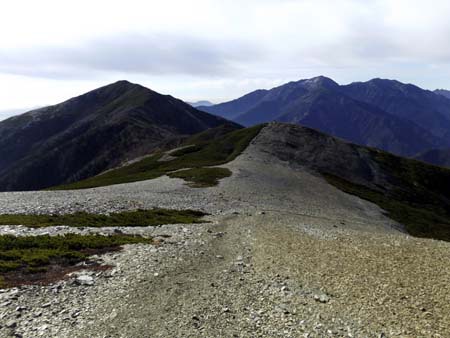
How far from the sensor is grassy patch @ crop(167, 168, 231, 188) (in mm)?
71125

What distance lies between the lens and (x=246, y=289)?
22.8 m

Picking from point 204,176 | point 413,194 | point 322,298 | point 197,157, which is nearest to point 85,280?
point 322,298

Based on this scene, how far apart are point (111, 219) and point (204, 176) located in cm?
3614

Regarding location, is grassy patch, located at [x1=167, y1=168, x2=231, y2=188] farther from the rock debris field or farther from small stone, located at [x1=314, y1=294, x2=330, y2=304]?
small stone, located at [x1=314, y1=294, x2=330, y2=304]

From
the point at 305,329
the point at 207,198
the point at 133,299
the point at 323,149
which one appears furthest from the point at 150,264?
the point at 323,149

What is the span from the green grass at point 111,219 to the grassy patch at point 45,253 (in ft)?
20.9

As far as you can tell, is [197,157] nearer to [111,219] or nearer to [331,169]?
[331,169]

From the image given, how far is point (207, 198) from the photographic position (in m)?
59.9

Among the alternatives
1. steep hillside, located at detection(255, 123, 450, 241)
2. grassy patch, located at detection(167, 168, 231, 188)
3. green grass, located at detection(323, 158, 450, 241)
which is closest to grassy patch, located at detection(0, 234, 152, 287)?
grassy patch, located at detection(167, 168, 231, 188)

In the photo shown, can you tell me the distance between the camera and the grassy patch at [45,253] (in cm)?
2325

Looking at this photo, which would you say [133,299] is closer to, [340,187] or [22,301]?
[22,301]

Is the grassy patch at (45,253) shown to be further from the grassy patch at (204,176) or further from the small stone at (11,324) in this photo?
the grassy patch at (204,176)

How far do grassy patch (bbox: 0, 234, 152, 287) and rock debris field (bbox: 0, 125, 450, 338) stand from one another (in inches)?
62.4

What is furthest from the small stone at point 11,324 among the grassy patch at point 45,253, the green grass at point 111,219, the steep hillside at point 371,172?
the steep hillside at point 371,172
